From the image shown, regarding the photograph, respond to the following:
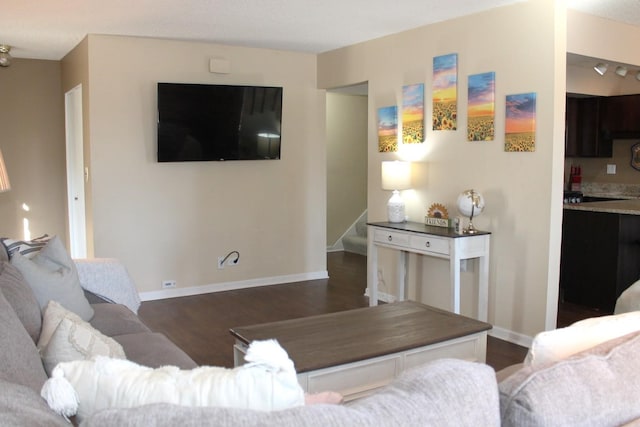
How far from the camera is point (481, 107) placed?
4.39 m

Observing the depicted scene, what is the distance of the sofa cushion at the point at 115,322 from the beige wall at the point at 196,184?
2314mm

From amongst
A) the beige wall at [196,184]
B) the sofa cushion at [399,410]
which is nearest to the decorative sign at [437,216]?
the beige wall at [196,184]

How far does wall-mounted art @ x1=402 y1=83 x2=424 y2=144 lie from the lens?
4.93 meters

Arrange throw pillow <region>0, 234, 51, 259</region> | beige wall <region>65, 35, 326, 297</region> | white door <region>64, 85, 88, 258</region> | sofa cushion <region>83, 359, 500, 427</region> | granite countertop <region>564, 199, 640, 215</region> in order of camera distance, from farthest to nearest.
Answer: white door <region>64, 85, 88, 258</region>, beige wall <region>65, 35, 326, 297</region>, granite countertop <region>564, 199, 640, 215</region>, throw pillow <region>0, 234, 51, 259</region>, sofa cushion <region>83, 359, 500, 427</region>

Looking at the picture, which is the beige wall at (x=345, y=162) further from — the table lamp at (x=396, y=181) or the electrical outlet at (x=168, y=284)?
the table lamp at (x=396, y=181)

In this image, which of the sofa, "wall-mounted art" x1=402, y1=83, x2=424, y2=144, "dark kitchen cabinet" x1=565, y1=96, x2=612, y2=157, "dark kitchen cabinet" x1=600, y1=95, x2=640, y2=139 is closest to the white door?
"wall-mounted art" x1=402, y1=83, x2=424, y2=144

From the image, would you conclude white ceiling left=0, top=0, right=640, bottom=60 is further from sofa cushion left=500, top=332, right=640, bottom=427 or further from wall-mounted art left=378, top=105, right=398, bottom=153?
sofa cushion left=500, top=332, right=640, bottom=427

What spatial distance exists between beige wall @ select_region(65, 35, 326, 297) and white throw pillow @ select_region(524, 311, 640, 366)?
4608 mm

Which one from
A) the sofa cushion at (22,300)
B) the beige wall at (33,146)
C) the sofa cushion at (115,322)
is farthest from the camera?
the beige wall at (33,146)

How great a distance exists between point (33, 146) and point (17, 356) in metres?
5.73

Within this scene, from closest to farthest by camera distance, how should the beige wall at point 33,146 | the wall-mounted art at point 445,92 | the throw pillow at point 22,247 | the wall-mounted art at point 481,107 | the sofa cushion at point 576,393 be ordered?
the sofa cushion at point 576,393
the throw pillow at point 22,247
the wall-mounted art at point 481,107
the wall-mounted art at point 445,92
the beige wall at point 33,146

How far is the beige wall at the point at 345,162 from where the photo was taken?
8.18 meters

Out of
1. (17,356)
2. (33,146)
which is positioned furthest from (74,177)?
(17,356)

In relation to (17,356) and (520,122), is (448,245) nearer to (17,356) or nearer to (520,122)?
(520,122)
